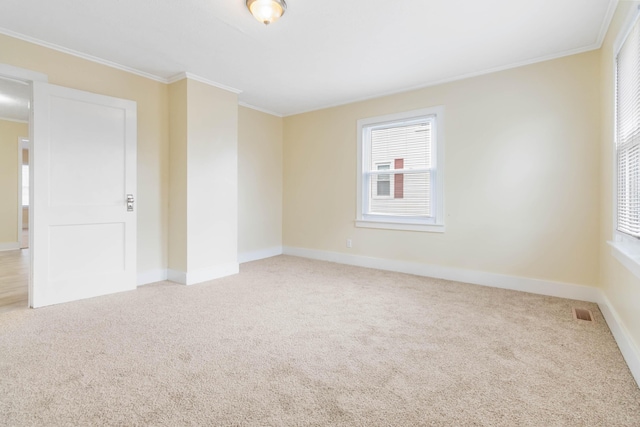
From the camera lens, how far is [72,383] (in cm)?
176

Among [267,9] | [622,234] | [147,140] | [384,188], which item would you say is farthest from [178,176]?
[622,234]

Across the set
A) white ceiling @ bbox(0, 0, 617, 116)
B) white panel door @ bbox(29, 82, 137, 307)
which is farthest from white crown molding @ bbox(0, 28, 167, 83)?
white panel door @ bbox(29, 82, 137, 307)

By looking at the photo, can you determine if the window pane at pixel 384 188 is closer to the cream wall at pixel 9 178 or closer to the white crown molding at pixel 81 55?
the white crown molding at pixel 81 55

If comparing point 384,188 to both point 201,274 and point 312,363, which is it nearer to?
point 201,274

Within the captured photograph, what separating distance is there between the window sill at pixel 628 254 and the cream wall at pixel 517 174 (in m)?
0.85

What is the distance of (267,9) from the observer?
2.35 m

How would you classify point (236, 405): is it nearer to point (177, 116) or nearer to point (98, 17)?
point (98, 17)

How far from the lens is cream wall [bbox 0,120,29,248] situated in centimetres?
615

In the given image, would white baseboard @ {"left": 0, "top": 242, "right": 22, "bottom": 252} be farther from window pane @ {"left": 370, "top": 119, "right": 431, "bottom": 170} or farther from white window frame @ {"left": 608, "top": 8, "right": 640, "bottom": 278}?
white window frame @ {"left": 608, "top": 8, "right": 640, "bottom": 278}

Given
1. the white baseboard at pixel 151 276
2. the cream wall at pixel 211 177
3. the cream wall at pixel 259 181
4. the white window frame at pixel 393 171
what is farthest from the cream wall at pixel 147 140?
the white window frame at pixel 393 171

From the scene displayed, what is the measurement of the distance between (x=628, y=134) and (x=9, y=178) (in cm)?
934

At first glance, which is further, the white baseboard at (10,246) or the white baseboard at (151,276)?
the white baseboard at (10,246)

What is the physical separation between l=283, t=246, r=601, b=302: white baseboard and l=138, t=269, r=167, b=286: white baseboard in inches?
94.6

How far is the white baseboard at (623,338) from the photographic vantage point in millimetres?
1824
